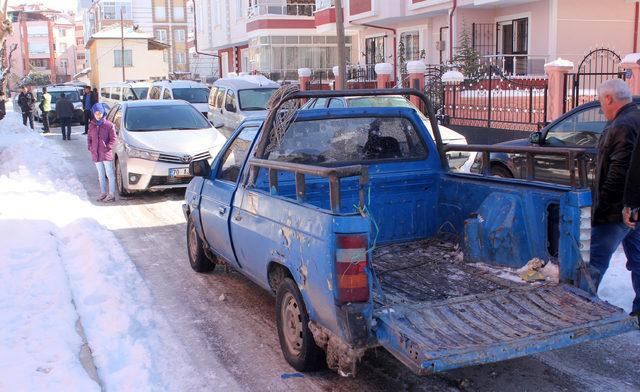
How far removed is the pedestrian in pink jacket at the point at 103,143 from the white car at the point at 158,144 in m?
0.21

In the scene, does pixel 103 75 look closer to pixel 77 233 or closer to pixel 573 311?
pixel 77 233

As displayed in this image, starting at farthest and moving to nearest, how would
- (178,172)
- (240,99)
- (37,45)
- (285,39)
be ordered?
(37,45), (285,39), (240,99), (178,172)

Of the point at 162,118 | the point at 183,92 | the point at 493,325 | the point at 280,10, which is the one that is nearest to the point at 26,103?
the point at 183,92

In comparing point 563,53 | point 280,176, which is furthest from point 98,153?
point 563,53

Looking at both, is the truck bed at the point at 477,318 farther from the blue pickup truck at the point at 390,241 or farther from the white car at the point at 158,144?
the white car at the point at 158,144

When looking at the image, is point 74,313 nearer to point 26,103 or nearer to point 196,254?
point 196,254

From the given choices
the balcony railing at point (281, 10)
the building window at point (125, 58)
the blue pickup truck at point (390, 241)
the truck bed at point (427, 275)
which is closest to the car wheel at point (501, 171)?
the blue pickup truck at point (390, 241)

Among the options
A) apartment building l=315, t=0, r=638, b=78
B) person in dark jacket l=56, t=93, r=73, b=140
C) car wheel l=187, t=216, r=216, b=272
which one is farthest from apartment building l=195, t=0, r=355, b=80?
car wheel l=187, t=216, r=216, b=272

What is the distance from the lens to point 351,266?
4168mm

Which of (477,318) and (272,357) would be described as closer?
(477,318)

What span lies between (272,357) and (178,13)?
82634 millimetres

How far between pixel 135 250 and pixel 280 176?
3504mm

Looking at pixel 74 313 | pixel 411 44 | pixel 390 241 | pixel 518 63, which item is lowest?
pixel 74 313

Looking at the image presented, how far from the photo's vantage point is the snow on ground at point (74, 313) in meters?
4.84
